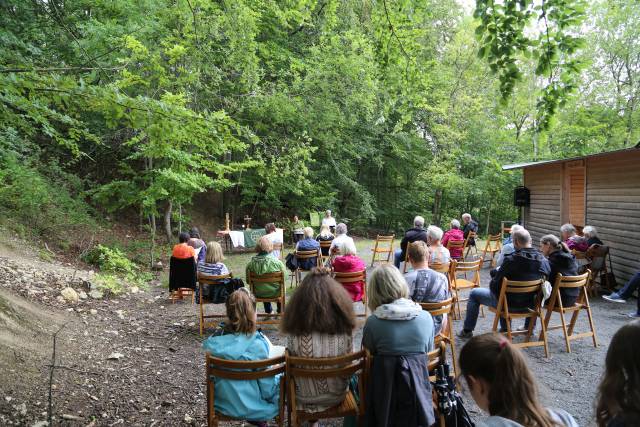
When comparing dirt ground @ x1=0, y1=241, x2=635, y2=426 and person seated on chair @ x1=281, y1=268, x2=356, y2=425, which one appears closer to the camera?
person seated on chair @ x1=281, y1=268, x2=356, y2=425

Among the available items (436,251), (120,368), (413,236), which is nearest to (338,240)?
(413,236)

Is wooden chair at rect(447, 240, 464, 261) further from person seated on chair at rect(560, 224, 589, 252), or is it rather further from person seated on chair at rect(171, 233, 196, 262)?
person seated on chair at rect(171, 233, 196, 262)

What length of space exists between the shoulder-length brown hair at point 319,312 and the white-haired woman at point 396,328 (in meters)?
0.16

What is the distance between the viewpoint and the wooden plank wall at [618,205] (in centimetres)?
776

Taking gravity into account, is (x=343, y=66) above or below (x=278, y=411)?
above

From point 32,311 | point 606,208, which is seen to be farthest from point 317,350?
point 606,208

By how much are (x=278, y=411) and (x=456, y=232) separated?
6927 millimetres

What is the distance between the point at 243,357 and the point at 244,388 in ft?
0.65

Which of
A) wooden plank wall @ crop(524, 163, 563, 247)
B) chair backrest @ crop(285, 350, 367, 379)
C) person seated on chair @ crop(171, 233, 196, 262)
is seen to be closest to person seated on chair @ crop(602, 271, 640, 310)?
wooden plank wall @ crop(524, 163, 563, 247)

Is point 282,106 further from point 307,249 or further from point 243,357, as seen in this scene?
point 243,357

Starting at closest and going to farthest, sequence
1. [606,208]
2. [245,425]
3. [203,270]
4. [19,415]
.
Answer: [19,415]
[245,425]
[203,270]
[606,208]

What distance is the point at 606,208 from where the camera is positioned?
28.5 feet

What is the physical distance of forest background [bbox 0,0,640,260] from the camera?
11.9ft

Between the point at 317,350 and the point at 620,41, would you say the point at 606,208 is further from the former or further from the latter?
the point at 620,41
